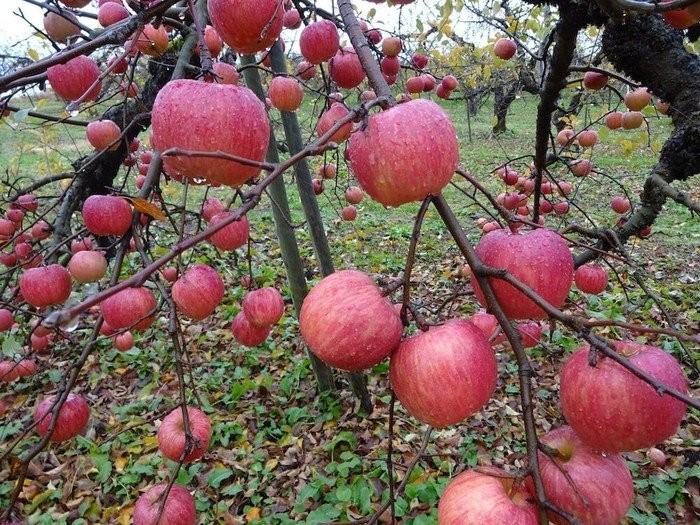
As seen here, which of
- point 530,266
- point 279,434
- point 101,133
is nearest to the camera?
point 530,266

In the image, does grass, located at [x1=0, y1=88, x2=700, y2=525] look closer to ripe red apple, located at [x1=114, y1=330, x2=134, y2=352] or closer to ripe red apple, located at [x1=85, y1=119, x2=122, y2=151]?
ripe red apple, located at [x1=114, y1=330, x2=134, y2=352]

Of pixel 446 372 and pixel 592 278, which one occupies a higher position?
pixel 446 372

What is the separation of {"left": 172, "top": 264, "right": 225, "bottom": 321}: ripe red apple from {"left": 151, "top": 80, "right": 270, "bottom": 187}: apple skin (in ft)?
2.71

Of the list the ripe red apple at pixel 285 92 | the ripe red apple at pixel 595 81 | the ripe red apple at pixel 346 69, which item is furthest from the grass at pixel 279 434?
the ripe red apple at pixel 285 92

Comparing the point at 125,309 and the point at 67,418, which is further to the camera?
the point at 67,418

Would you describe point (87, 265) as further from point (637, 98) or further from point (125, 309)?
point (637, 98)

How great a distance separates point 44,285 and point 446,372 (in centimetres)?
177

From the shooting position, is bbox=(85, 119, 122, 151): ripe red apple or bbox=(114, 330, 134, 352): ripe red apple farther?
bbox=(114, 330, 134, 352): ripe red apple

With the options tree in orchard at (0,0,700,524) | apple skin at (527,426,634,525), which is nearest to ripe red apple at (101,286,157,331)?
tree in orchard at (0,0,700,524)

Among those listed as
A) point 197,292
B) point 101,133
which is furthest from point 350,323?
point 101,133

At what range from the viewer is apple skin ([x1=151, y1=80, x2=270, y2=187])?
0.88 meters

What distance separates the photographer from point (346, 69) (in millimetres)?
1883

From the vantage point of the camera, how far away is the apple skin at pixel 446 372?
2.66 ft

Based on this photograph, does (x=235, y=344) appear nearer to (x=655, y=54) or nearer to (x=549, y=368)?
(x=549, y=368)
